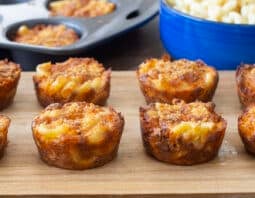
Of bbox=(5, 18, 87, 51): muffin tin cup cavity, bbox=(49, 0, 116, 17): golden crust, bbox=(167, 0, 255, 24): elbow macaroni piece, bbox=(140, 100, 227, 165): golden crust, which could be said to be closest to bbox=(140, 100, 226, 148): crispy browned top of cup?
bbox=(140, 100, 227, 165): golden crust

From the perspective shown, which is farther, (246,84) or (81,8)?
(81,8)

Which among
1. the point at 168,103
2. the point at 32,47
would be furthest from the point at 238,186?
the point at 32,47

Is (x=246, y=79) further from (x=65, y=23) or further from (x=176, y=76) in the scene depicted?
(x=65, y=23)

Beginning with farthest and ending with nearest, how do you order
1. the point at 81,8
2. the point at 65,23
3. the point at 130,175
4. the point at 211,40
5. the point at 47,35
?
the point at 81,8 < the point at 65,23 < the point at 47,35 < the point at 211,40 < the point at 130,175

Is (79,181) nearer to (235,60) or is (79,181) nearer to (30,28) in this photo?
(235,60)

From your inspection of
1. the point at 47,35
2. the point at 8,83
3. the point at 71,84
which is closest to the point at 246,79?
the point at 71,84

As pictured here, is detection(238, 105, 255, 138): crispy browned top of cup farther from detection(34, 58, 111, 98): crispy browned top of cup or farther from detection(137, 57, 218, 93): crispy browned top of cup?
detection(34, 58, 111, 98): crispy browned top of cup
